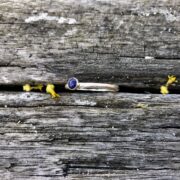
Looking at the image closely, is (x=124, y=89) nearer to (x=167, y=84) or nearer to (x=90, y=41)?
(x=167, y=84)

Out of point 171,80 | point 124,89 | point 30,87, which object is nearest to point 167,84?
point 171,80

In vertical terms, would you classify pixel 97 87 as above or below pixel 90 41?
below

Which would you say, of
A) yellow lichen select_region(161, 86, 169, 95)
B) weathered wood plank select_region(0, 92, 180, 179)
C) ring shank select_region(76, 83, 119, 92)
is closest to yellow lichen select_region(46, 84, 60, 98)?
weathered wood plank select_region(0, 92, 180, 179)

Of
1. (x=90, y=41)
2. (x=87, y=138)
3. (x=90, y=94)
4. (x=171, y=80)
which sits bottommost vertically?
(x=87, y=138)

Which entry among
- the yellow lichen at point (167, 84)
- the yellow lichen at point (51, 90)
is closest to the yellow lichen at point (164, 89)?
the yellow lichen at point (167, 84)

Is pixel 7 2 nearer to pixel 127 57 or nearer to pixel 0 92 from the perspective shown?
pixel 0 92

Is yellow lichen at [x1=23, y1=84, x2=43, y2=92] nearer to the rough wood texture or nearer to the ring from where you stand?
the rough wood texture
